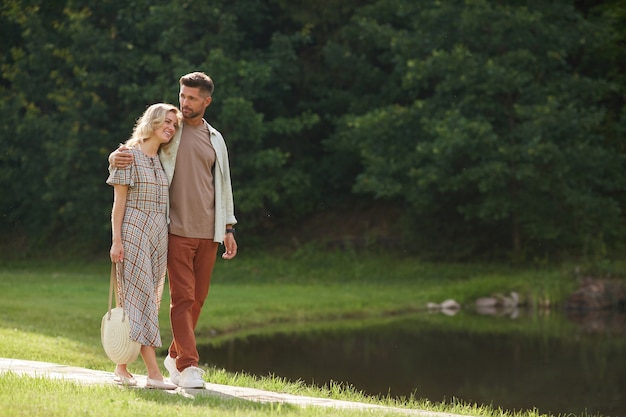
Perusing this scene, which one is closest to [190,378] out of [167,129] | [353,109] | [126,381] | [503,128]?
[126,381]

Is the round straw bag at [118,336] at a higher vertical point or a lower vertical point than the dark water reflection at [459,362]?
higher

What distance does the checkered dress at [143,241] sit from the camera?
7.27 metres

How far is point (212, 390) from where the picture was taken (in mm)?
7469

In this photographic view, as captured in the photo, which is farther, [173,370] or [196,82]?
[173,370]

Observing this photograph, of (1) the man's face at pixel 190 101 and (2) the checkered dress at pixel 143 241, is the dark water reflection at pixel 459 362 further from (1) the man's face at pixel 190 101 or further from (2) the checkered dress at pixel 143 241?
(1) the man's face at pixel 190 101

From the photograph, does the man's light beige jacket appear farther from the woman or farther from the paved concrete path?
the paved concrete path

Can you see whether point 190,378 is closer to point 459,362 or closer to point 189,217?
point 189,217

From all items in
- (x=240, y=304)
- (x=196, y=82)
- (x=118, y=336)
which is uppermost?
(x=196, y=82)

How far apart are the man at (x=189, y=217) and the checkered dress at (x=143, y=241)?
0.32 ft

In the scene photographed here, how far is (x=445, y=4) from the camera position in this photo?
23.2 metres

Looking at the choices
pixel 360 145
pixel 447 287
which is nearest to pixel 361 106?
pixel 360 145

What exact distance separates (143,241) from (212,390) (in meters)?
1.16

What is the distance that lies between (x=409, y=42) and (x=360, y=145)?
253cm

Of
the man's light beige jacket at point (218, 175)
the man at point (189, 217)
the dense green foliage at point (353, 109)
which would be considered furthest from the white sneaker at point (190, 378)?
the dense green foliage at point (353, 109)
